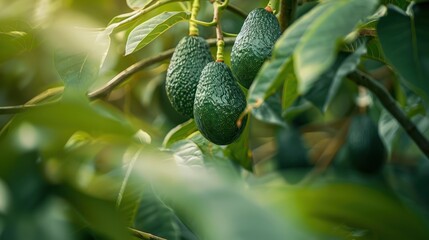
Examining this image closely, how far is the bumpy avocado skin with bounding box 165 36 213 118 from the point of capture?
4.10 ft

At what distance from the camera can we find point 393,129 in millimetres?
1717

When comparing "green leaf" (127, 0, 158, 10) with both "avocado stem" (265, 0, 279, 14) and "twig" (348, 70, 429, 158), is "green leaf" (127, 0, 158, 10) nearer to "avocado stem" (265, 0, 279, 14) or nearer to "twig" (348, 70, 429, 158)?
"avocado stem" (265, 0, 279, 14)

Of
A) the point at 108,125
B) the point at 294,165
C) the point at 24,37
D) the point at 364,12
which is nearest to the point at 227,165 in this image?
the point at 24,37

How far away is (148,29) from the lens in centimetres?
128

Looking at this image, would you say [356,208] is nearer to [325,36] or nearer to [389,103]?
[325,36]

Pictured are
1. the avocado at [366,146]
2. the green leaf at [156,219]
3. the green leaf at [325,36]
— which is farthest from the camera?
the avocado at [366,146]

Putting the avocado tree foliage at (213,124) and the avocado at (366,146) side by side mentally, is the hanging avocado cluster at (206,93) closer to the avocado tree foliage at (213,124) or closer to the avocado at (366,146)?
the avocado tree foliage at (213,124)

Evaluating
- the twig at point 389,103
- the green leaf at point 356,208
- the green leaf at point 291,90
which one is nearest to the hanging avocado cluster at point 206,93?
the green leaf at point 291,90

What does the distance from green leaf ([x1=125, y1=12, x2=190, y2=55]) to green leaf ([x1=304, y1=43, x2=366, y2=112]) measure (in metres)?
0.26

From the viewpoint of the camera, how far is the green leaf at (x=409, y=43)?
1003 millimetres

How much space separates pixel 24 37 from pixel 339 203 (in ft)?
3.49

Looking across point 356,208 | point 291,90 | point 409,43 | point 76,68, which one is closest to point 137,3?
point 76,68

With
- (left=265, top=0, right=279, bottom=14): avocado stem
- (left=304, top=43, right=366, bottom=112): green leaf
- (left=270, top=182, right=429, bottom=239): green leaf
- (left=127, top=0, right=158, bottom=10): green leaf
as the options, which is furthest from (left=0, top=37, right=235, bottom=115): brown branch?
(left=270, top=182, right=429, bottom=239): green leaf

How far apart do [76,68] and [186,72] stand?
18 centimetres
